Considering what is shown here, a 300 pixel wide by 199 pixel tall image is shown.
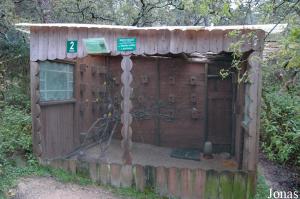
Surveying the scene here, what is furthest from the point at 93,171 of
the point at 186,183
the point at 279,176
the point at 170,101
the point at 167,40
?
the point at 279,176

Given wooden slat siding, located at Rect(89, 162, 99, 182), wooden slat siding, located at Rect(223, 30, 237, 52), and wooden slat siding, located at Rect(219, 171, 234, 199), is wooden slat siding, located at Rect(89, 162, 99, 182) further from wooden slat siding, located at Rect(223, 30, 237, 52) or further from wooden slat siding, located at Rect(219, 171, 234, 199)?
wooden slat siding, located at Rect(223, 30, 237, 52)

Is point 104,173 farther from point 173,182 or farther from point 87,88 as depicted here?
point 87,88

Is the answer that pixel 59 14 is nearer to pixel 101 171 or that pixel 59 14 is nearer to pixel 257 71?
pixel 101 171

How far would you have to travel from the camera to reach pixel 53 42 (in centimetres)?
568

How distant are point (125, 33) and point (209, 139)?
365 cm

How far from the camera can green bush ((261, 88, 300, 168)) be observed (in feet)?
20.3

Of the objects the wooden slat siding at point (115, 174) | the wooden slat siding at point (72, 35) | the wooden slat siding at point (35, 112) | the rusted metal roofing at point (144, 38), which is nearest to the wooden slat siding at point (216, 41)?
the rusted metal roofing at point (144, 38)

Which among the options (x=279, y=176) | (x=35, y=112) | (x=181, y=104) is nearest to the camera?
(x=35, y=112)

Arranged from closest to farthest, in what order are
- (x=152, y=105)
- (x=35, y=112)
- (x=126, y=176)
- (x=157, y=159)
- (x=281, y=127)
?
(x=126, y=176) < (x=35, y=112) < (x=281, y=127) < (x=157, y=159) < (x=152, y=105)

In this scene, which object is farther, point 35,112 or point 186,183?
point 35,112

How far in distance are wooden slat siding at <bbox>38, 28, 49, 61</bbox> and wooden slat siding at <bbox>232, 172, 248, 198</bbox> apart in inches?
139

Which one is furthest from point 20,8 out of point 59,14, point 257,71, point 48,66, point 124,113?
point 257,71

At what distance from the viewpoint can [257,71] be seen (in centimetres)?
508

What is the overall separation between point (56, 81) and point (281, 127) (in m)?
4.42
